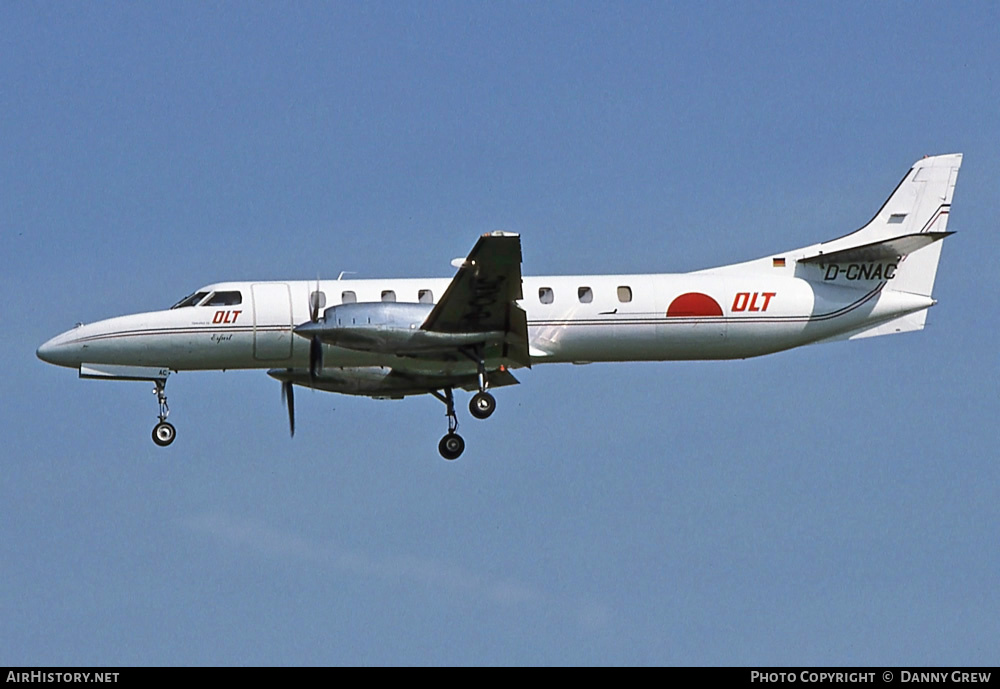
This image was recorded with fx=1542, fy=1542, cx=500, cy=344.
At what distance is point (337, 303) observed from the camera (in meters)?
36.4

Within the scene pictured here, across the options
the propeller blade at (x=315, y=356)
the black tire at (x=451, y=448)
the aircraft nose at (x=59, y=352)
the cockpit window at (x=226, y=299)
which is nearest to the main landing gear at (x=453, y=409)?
the black tire at (x=451, y=448)

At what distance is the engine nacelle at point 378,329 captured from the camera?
3319cm

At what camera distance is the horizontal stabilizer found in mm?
37625

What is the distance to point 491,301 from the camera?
33.6m

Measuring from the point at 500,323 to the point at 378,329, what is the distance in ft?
9.26

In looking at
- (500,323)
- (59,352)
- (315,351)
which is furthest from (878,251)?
(59,352)

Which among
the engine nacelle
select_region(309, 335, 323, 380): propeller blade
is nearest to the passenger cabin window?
select_region(309, 335, 323, 380): propeller blade

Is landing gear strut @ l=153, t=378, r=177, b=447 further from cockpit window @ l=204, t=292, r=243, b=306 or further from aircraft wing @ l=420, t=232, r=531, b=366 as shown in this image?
aircraft wing @ l=420, t=232, r=531, b=366

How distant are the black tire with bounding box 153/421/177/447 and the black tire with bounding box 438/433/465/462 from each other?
6262 mm

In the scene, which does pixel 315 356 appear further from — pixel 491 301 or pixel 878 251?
pixel 878 251

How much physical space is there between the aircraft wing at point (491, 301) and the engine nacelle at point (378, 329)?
25 cm

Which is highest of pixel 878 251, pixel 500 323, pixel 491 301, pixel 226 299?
pixel 878 251
